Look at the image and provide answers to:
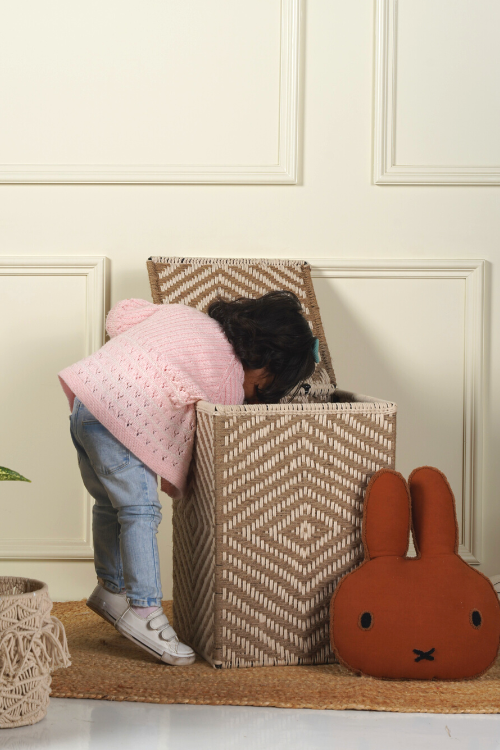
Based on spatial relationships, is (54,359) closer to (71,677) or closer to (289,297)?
(289,297)

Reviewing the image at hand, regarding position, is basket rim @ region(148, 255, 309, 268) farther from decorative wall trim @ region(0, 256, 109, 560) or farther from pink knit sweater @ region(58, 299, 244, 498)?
pink knit sweater @ region(58, 299, 244, 498)

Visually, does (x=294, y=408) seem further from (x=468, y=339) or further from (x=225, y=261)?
(x=468, y=339)

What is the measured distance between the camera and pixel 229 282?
1.50 metres

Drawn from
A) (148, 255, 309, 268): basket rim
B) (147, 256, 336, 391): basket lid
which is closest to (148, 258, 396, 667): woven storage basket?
(147, 256, 336, 391): basket lid

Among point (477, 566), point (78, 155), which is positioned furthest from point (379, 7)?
point (477, 566)

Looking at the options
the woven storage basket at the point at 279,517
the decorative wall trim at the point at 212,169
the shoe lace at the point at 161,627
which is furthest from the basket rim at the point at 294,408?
the decorative wall trim at the point at 212,169

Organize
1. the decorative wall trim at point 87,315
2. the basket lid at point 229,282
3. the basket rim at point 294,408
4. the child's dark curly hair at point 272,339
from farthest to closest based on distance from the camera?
the decorative wall trim at point 87,315
the basket lid at point 229,282
the child's dark curly hair at point 272,339
the basket rim at point 294,408

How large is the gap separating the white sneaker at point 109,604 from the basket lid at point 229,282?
59 centimetres

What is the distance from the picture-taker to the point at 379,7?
1594 mm

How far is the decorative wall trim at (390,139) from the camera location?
160cm

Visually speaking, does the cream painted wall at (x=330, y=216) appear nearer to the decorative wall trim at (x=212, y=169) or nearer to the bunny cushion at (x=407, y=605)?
the decorative wall trim at (x=212, y=169)

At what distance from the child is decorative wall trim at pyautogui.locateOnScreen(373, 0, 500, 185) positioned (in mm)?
589

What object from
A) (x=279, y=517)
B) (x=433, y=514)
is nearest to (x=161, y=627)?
(x=279, y=517)

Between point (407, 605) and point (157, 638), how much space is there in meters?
0.40
